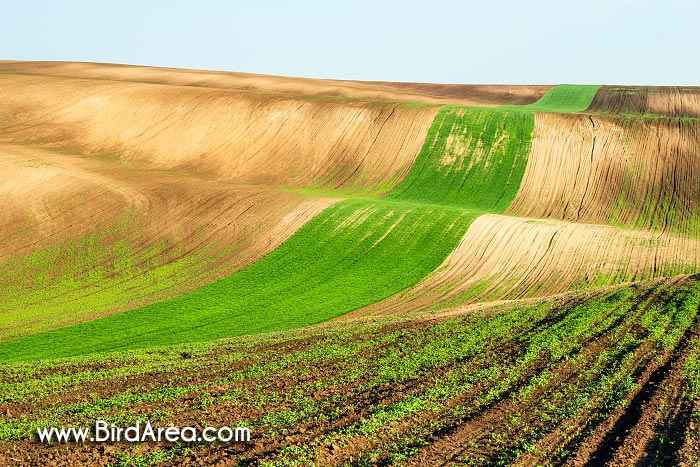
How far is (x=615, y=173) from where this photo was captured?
55.4 m

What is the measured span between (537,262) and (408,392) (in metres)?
24.5

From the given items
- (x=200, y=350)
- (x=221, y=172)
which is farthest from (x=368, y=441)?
(x=221, y=172)

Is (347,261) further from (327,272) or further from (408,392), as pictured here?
(408,392)

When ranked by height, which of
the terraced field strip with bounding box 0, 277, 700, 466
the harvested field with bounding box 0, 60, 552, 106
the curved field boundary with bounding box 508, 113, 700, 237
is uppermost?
the harvested field with bounding box 0, 60, 552, 106

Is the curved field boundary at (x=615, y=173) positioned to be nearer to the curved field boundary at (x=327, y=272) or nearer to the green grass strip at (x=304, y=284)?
the curved field boundary at (x=327, y=272)

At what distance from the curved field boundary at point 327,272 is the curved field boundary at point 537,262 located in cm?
130

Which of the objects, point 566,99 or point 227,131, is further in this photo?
point 566,99

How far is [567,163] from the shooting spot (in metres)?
57.2

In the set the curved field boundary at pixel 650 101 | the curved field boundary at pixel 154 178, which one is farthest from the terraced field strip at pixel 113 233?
the curved field boundary at pixel 650 101

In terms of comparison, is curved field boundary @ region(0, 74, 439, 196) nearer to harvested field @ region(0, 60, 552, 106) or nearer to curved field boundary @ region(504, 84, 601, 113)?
harvested field @ region(0, 60, 552, 106)

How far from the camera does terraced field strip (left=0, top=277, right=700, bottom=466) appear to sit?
12.9m

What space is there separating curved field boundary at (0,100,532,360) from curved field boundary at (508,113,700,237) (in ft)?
9.07

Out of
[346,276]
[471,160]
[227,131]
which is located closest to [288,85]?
[227,131]

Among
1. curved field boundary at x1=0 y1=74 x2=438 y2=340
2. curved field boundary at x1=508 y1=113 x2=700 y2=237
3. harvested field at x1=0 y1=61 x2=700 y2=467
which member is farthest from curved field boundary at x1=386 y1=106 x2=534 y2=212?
curved field boundary at x1=0 y1=74 x2=438 y2=340
